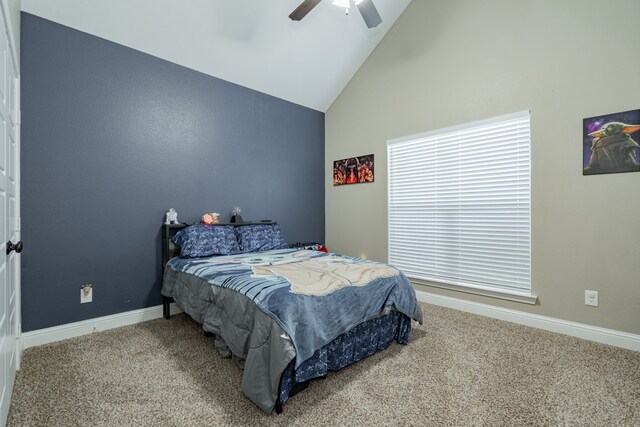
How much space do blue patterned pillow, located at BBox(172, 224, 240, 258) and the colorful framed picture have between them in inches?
74.9

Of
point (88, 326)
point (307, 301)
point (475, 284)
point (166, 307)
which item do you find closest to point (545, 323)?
point (475, 284)

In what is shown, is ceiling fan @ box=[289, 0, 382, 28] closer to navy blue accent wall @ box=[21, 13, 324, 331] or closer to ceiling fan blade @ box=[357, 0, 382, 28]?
ceiling fan blade @ box=[357, 0, 382, 28]

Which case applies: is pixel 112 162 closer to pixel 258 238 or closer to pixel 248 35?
pixel 258 238

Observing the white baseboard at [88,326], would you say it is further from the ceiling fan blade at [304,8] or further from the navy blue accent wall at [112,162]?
the ceiling fan blade at [304,8]

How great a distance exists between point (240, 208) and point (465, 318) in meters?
2.77

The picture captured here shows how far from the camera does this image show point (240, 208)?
3.70 meters

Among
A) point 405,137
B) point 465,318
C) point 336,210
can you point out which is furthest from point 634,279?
point 336,210

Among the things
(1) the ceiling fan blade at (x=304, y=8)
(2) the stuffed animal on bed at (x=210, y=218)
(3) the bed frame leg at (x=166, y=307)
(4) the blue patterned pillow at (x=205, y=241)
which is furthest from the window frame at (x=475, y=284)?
(3) the bed frame leg at (x=166, y=307)

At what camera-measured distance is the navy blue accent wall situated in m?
2.41

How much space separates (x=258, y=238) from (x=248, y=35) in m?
2.23

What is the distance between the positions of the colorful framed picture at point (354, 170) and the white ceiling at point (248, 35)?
3.42 feet

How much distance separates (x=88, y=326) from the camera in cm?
261

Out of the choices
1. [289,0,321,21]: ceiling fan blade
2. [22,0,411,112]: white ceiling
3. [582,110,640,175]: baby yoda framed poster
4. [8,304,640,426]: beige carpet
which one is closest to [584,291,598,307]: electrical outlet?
[8,304,640,426]: beige carpet

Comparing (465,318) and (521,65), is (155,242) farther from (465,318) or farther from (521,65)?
(521,65)
